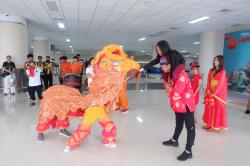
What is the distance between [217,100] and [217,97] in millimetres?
54

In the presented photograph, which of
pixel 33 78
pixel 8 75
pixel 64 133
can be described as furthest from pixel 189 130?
pixel 8 75

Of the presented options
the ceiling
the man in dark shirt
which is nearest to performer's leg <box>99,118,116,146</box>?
the ceiling

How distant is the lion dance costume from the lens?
319 centimetres

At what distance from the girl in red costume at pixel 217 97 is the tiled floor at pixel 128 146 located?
0.20m

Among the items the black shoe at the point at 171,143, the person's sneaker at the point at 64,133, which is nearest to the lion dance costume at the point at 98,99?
the person's sneaker at the point at 64,133

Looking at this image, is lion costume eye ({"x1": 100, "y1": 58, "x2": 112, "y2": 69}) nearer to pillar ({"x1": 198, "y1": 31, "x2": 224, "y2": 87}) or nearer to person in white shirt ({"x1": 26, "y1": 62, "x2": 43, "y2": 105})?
person in white shirt ({"x1": 26, "y1": 62, "x2": 43, "y2": 105})

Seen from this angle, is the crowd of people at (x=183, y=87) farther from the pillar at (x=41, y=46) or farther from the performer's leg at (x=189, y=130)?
the pillar at (x=41, y=46)

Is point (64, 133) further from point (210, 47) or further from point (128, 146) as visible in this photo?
point (210, 47)

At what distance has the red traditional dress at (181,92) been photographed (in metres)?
2.90

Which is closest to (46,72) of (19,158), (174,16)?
(174,16)

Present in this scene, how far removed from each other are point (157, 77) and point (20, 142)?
1687cm

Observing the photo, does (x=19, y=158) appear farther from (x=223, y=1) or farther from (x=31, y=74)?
(x=223, y=1)

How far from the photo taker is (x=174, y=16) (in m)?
7.89

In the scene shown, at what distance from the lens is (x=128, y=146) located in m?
3.41
